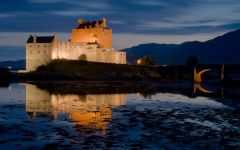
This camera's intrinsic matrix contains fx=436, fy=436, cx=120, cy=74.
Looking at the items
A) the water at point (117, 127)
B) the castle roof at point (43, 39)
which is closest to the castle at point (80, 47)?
the castle roof at point (43, 39)

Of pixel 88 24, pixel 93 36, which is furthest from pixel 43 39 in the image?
pixel 88 24

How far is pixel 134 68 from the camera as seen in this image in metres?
111

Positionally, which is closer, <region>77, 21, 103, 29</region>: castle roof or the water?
the water

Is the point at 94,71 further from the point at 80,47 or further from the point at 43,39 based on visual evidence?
the point at 43,39

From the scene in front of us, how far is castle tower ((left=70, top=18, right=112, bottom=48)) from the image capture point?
125 meters

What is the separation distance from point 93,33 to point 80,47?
781cm

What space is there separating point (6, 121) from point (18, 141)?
7.66 metres

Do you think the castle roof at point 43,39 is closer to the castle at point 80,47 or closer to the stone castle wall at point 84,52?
the castle at point 80,47

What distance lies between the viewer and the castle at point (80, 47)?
114 m

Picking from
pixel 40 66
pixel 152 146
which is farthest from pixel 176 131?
pixel 40 66

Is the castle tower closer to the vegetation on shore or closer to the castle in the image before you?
the castle

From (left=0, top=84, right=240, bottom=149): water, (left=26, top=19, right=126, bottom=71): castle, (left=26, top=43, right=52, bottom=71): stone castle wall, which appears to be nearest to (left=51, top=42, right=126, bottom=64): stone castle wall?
(left=26, top=19, right=126, bottom=71): castle

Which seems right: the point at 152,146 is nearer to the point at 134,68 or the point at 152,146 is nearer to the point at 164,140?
the point at 164,140

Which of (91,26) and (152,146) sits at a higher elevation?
(91,26)
